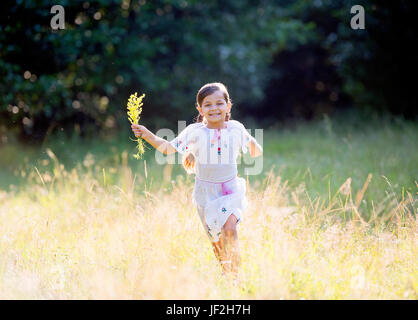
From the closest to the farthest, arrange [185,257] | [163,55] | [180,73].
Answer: [185,257] → [163,55] → [180,73]

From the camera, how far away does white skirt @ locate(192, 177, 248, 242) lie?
3324 millimetres

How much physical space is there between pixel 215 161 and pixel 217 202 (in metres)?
0.32

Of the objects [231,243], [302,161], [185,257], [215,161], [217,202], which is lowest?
[185,257]

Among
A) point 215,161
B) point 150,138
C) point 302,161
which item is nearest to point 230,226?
point 215,161

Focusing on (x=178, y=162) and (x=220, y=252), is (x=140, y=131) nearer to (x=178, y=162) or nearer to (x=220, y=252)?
(x=220, y=252)

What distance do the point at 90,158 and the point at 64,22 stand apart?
2.58 metres

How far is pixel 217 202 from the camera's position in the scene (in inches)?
132

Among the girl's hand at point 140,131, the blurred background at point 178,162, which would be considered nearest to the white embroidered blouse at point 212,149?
the girl's hand at point 140,131

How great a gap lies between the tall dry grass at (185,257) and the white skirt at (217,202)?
311mm

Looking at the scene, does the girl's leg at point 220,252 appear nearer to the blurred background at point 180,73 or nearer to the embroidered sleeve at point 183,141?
the embroidered sleeve at point 183,141

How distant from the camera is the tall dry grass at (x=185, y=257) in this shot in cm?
304

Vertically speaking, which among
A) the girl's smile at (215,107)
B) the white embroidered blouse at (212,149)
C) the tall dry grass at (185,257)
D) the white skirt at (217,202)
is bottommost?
the tall dry grass at (185,257)

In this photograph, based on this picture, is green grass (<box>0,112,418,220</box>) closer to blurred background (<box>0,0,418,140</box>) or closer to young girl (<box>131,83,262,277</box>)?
blurred background (<box>0,0,418,140</box>)
